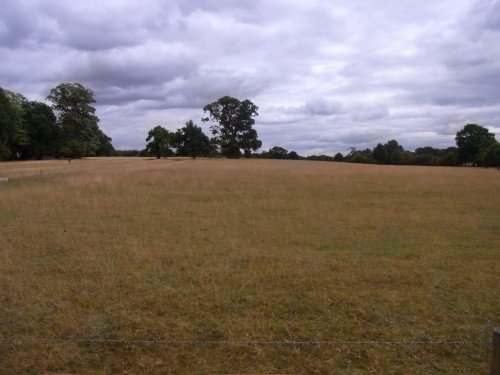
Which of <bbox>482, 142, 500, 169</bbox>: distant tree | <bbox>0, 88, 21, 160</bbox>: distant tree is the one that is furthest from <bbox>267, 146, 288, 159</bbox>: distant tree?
<bbox>0, 88, 21, 160</bbox>: distant tree

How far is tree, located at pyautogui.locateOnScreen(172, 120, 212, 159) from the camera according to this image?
86.6 meters

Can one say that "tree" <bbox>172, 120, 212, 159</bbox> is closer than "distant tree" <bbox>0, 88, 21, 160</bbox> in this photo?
No

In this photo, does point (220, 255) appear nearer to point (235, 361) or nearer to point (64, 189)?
point (235, 361)

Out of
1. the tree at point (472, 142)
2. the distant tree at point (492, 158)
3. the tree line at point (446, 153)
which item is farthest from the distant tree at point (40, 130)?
the tree at point (472, 142)

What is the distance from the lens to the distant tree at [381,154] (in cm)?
9525

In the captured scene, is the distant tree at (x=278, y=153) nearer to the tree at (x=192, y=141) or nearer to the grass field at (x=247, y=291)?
the tree at (x=192, y=141)

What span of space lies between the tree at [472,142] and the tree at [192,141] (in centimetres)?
4891

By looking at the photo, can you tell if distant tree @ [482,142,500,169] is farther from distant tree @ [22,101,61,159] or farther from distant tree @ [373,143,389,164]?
distant tree @ [22,101,61,159]

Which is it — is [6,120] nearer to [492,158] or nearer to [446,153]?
[492,158]

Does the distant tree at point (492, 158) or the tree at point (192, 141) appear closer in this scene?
the distant tree at point (492, 158)

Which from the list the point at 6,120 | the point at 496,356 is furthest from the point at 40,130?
the point at 496,356

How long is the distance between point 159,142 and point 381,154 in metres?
51.5

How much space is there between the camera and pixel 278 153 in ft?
344

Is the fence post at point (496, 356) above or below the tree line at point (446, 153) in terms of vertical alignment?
below
